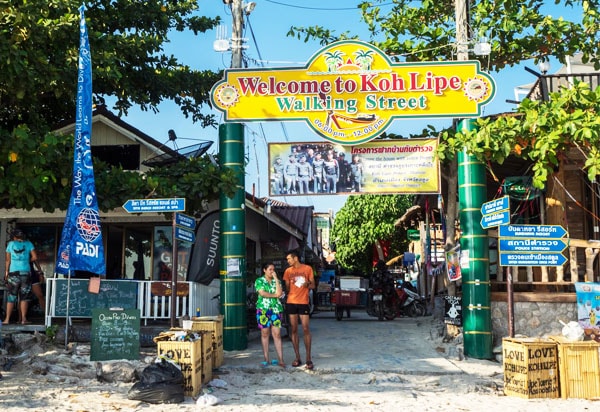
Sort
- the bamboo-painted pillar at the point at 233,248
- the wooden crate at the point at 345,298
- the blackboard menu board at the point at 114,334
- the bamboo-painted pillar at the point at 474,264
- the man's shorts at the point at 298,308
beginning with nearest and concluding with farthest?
the blackboard menu board at the point at 114,334
the man's shorts at the point at 298,308
the bamboo-painted pillar at the point at 474,264
the bamboo-painted pillar at the point at 233,248
the wooden crate at the point at 345,298

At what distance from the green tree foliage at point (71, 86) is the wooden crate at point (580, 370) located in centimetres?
610

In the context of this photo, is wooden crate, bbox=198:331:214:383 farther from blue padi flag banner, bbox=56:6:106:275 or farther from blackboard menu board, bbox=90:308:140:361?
blue padi flag banner, bbox=56:6:106:275

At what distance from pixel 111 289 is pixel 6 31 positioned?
494 cm

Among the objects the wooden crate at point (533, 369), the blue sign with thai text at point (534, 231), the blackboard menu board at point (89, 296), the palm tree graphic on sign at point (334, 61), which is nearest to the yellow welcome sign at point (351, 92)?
the palm tree graphic on sign at point (334, 61)

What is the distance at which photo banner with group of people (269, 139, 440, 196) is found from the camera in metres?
11.3

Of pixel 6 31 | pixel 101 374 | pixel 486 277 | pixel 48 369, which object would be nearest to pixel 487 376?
pixel 486 277

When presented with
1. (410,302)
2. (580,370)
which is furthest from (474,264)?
(410,302)

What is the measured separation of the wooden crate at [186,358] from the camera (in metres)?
7.69

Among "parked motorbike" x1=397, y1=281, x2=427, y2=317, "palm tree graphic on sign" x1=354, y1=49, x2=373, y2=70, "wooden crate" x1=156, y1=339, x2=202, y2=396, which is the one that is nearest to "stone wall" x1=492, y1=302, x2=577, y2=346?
"palm tree graphic on sign" x1=354, y1=49, x2=373, y2=70

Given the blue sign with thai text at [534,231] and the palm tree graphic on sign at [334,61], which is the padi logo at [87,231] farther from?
the blue sign with thai text at [534,231]

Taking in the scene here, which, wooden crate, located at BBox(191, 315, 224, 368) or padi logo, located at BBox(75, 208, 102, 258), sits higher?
padi logo, located at BBox(75, 208, 102, 258)

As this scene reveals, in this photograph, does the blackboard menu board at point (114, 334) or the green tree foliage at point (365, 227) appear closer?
the blackboard menu board at point (114, 334)

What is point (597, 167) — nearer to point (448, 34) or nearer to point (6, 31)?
point (448, 34)

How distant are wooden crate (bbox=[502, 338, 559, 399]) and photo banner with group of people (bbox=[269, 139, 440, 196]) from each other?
391 centimetres
